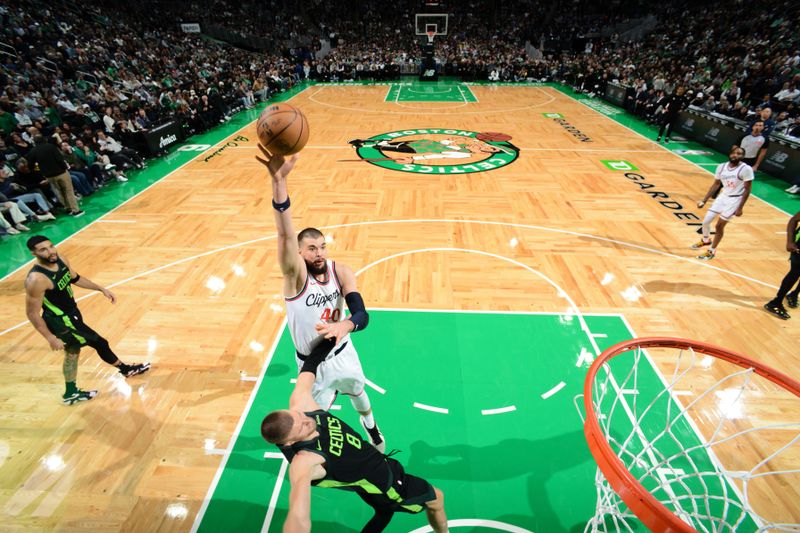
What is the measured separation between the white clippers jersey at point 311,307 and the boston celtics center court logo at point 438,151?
Result: 801cm

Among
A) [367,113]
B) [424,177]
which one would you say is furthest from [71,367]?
[367,113]

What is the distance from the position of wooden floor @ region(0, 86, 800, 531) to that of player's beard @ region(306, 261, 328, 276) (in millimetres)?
2182

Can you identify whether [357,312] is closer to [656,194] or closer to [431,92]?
[656,194]

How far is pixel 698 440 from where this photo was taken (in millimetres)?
4047

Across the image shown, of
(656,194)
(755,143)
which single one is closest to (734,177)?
(656,194)

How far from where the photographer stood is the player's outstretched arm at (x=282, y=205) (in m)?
2.25

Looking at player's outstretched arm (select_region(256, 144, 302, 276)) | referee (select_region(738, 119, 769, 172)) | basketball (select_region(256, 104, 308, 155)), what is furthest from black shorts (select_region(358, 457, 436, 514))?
referee (select_region(738, 119, 769, 172))

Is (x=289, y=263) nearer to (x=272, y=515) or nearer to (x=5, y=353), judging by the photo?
(x=272, y=515)

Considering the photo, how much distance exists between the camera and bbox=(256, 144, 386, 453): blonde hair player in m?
2.44

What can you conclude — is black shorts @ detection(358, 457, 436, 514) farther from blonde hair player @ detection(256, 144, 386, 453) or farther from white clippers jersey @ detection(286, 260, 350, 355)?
white clippers jersey @ detection(286, 260, 350, 355)

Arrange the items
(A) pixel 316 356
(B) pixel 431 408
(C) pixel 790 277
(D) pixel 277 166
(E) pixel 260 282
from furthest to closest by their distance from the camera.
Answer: (E) pixel 260 282 < (C) pixel 790 277 < (B) pixel 431 408 < (A) pixel 316 356 < (D) pixel 277 166

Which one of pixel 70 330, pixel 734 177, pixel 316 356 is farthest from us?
pixel 734 177

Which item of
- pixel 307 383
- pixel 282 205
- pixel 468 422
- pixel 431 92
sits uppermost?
pixel 282 205

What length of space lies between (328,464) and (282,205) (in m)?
1.47
